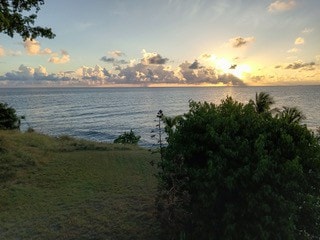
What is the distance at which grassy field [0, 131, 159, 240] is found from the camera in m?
9.81

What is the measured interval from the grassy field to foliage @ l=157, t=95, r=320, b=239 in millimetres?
1792

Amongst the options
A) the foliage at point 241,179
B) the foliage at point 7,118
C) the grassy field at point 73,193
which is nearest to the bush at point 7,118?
the foliage at point 7,118

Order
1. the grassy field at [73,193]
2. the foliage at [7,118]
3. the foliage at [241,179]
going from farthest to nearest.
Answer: the foliage at [7,118] < the grassy field at [73,193] < the foliage at [241,179]

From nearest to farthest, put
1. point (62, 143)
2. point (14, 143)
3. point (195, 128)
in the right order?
1. point (195, 128)
2. point (14, 143)
3. point (62, 143)

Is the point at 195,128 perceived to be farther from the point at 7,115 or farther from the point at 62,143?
the point at 7,115

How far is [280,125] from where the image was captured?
845 centimetres

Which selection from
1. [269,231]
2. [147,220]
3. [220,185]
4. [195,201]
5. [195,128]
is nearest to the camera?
[269,231]

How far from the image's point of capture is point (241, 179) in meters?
7.66

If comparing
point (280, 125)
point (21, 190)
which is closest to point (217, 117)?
Result: point (280, 125)

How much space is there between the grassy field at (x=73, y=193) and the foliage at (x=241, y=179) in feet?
5.88

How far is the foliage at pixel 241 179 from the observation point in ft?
24.1

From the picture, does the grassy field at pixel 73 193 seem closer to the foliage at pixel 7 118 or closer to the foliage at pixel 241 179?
the foliage at pixel 241 179

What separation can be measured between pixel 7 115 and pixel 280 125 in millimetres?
28413

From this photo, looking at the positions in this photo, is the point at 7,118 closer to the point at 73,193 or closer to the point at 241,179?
the point at 73,193
